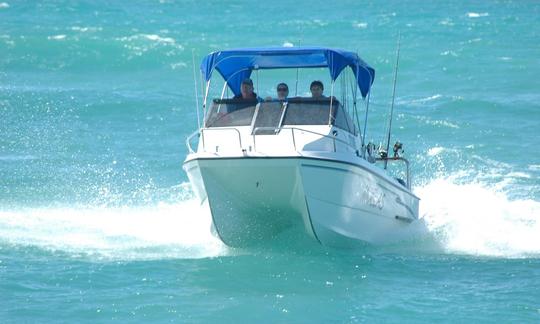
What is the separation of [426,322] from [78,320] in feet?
12.9

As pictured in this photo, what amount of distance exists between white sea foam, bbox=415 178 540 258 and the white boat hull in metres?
2.11

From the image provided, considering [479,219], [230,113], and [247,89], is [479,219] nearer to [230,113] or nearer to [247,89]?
[247,89]

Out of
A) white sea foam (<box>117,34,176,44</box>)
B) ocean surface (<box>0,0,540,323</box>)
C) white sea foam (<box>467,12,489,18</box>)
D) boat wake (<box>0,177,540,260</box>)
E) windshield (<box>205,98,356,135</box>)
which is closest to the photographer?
ocean surface (<box>0,0,540,323</box>)

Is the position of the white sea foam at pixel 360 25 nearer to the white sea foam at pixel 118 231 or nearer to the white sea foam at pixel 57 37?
the white sea foam at pixel 57 37

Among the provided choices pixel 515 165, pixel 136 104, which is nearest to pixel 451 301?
pixel 515 165

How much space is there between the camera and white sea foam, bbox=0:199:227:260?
53.3ft

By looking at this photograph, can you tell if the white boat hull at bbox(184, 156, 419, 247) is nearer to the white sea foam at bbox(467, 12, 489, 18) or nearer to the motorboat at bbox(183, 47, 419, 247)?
the motorboat at bbox(183, 47, 419, 247)

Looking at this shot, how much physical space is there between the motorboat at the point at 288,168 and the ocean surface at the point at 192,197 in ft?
1.73

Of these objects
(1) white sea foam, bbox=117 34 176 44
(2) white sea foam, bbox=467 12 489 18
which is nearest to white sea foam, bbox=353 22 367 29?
(2) white sea foam, bbox=467 12 489 18

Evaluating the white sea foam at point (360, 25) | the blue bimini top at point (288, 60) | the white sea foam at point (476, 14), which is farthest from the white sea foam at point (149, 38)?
the blue bimini top at point (288, 60)

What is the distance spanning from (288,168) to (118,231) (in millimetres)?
4493

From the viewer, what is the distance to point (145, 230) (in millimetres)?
18031

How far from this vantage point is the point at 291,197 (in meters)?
14.7

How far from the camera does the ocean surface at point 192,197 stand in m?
13.9
